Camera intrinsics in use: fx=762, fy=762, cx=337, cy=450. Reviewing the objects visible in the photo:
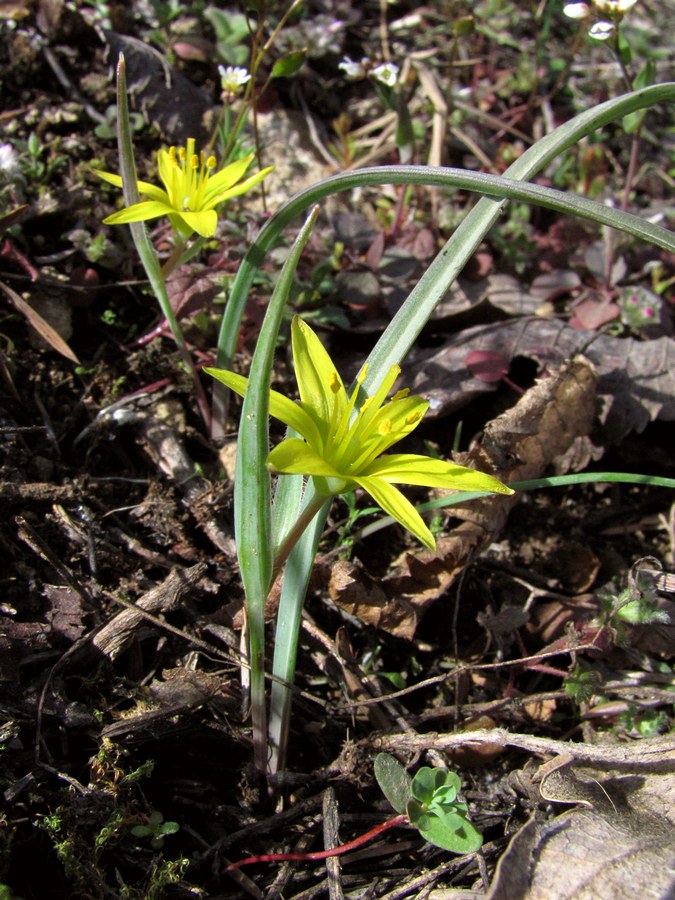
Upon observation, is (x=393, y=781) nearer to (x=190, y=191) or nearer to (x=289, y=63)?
(x=190, y=191)

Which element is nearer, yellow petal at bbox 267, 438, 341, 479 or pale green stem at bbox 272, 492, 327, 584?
yellow petal at bbox 267, 438, 341, 479

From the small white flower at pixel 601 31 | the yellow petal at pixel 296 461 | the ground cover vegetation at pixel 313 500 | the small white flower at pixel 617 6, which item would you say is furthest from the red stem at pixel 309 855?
the small white flower at pixel 617 6

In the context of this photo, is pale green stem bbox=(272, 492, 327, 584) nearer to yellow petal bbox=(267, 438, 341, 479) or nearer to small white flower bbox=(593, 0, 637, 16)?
yellow petal bbox=(267, 438, 341, 479)

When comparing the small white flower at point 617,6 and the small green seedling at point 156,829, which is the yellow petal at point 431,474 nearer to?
the small green seedling at point 156,829

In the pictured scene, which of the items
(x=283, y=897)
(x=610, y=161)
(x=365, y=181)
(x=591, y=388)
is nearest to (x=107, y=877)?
(x=283, y=897)

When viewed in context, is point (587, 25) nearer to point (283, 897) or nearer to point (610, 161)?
point (610, 161)

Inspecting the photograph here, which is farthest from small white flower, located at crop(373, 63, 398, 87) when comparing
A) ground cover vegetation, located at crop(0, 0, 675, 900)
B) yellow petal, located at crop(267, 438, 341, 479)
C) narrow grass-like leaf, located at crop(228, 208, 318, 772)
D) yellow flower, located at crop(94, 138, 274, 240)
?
yellow petal, located at crop(267, 438, 341, 479)

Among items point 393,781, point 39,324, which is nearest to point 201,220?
Answer: point 39,324
